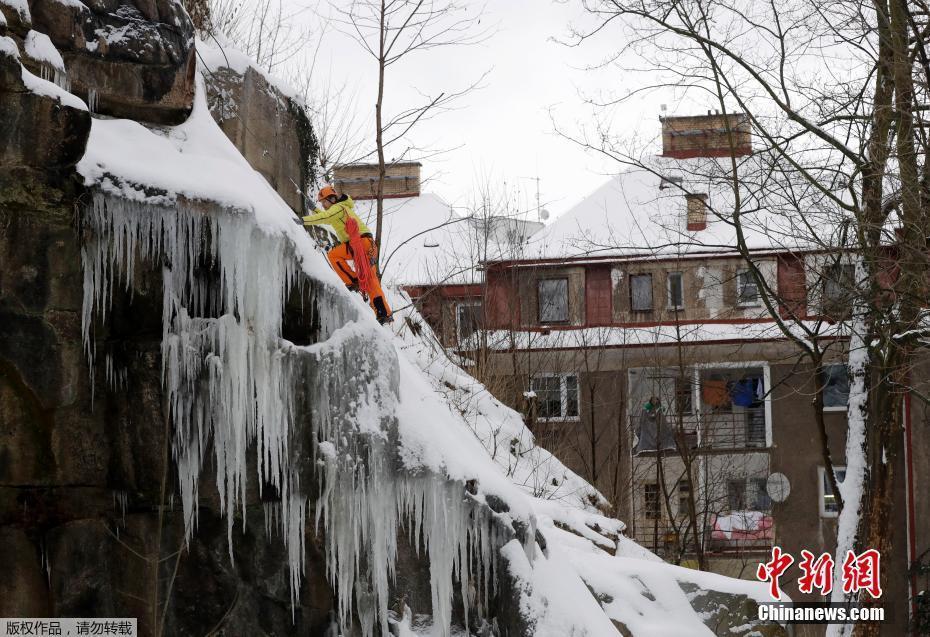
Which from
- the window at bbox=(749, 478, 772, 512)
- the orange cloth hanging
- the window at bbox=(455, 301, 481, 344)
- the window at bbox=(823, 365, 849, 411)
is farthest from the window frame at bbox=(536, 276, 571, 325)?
the window at bbox=(823, 365, 849, 411)

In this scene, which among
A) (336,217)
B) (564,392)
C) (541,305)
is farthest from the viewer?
(541,305)

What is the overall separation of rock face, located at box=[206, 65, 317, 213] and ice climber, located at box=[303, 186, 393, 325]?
2.37 feet

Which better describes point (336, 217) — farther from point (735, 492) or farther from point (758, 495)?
point (758, 495)

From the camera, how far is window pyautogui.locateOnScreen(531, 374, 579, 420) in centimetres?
2469

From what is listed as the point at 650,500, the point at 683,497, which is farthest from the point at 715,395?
the point at 650,500

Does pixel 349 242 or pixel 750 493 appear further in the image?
pixel 750 493

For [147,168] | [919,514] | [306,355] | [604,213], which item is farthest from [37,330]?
[604,213]

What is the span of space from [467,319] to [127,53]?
15.6m

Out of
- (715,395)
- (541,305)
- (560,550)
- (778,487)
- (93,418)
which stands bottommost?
(778,487)

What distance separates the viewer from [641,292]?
27.4 metres

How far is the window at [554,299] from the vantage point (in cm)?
2667

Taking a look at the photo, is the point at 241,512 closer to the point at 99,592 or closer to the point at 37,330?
the point at 99,592

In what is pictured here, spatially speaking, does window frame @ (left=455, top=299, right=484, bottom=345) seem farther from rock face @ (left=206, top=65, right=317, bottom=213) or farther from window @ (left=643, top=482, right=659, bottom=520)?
rock face @ (left=206, top=65, right=317, bottom=213)

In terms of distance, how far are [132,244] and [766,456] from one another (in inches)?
850
